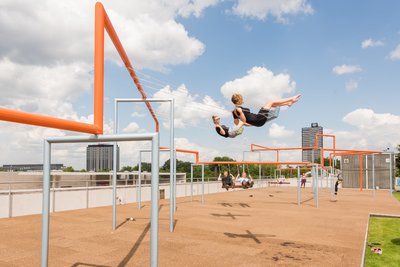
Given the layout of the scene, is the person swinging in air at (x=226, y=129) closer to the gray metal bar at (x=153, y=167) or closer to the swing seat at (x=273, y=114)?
the swing seat at (x=273, y=114)

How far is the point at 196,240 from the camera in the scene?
26.3 ft

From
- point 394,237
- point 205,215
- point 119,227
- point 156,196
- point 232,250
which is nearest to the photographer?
point 156,196

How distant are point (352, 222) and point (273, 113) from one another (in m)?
5.59

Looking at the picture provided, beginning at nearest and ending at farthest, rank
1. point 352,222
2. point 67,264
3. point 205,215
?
point 67,264 → point 352,222 → point 205,215

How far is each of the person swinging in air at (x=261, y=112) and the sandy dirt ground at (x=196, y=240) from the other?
2508 millimetres

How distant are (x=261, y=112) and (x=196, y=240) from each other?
316cm

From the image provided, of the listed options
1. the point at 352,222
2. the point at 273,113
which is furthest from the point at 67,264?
the point at 352,222

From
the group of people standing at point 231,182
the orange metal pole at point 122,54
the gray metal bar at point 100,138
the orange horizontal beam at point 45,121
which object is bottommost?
the group of people standing at point 231,182

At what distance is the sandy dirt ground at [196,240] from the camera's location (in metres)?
6.34

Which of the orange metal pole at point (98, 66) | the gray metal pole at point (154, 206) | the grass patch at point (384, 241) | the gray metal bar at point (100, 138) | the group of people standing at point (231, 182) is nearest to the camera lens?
the gray metal pole at point (154, 206)

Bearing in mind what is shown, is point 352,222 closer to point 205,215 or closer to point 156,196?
point 205,215

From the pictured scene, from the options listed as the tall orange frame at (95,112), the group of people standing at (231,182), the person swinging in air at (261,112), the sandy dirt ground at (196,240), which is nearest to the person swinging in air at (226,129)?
the person swinging in air at (261,112)

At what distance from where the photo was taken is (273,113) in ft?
23.8

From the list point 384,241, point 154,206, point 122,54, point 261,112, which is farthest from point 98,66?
point 384,241
